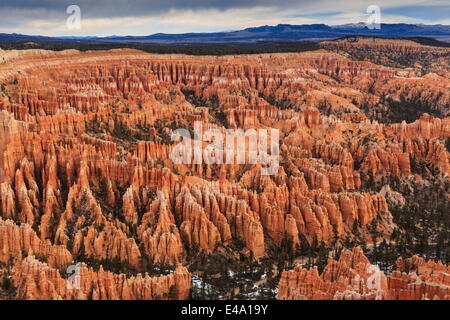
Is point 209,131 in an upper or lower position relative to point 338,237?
upper

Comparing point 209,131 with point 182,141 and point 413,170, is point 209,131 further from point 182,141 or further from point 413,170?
point 413,170

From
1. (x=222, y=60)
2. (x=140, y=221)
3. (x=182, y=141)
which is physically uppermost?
(x=222, y=60)

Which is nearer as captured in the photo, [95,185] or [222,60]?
[95,185]

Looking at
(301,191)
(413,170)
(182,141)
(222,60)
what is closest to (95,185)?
(182,141)

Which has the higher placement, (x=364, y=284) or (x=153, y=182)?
(x=153, y=182)

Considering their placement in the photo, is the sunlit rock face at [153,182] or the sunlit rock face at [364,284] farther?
the sunlit rock face at [153,182]

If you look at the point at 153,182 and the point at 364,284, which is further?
the point at 153,182

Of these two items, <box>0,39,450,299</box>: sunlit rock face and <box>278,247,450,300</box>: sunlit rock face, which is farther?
<box>0,39,450,299</box>: sunlit rock face
